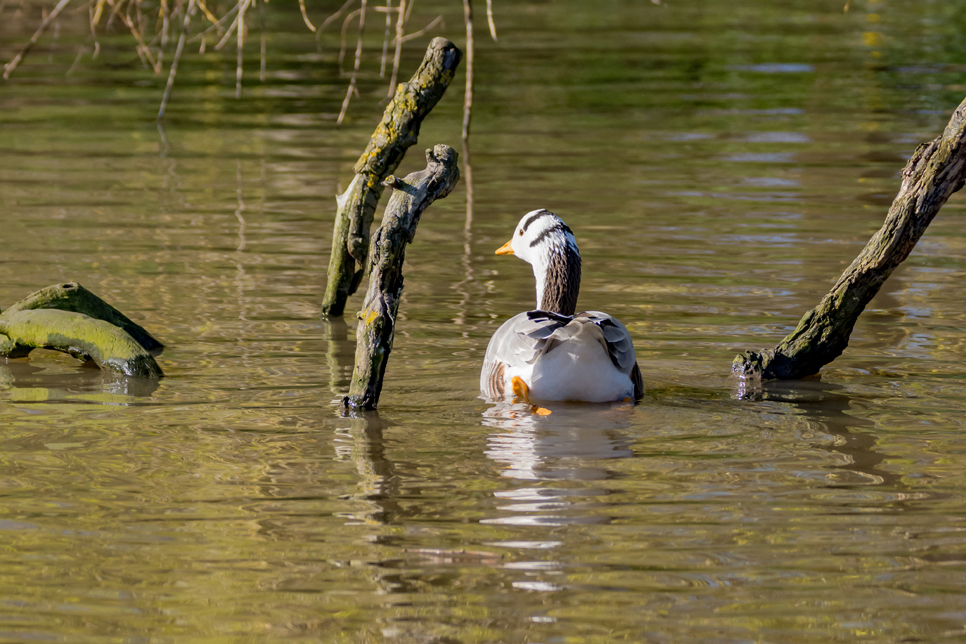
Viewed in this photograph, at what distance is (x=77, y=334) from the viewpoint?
28.2ft

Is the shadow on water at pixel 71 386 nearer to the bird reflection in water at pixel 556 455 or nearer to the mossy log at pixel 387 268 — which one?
the mossy log at pixel 387 268

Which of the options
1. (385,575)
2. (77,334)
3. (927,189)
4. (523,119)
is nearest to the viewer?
(385,575)

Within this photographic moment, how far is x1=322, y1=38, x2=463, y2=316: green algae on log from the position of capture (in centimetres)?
830

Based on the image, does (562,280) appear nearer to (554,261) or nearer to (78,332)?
(554,261)

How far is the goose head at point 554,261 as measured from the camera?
28.5 ft

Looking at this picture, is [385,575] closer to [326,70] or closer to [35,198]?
[35,198]

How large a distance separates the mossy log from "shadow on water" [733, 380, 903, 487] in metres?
2.14

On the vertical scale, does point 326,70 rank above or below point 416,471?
above

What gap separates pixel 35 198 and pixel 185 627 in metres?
10.1

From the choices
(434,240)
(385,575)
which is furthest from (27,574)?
(434,240)

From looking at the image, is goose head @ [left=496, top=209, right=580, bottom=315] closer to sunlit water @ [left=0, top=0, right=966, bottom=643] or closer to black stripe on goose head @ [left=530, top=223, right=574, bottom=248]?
black stripe on goose head @ [left=530, top=223, right=574, bottom=248]

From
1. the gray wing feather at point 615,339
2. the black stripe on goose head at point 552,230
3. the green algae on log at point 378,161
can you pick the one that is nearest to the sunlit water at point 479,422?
the gray wing feather at point 615,339

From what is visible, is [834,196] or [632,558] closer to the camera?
[632,558]

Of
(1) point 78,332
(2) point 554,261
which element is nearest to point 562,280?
(2) point 554,261
